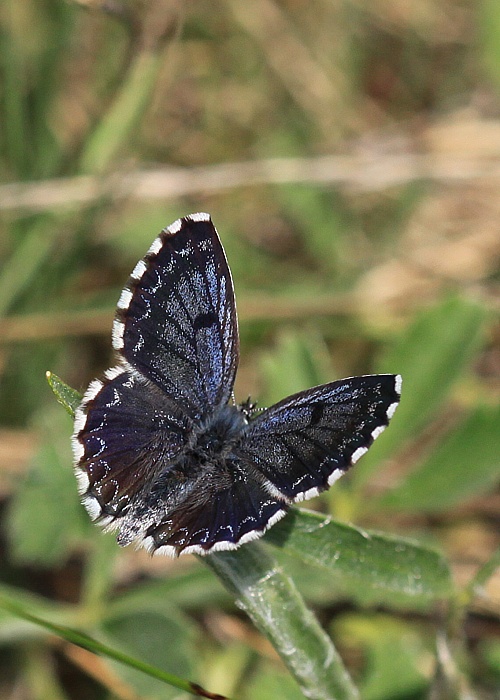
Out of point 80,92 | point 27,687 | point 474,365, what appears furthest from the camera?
point 80,92

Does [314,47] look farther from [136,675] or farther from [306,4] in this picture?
[136,675]

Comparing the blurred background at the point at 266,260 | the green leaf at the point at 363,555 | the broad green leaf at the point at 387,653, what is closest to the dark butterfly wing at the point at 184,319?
the green leaf at the point at 363,555

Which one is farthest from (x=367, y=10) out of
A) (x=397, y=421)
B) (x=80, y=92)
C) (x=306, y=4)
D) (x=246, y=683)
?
(x=246, y=683)

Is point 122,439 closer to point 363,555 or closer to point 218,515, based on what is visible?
point 218,515

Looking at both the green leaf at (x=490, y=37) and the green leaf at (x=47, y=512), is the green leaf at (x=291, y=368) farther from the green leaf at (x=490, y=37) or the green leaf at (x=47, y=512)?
the green leaf at (x=490, y=37)

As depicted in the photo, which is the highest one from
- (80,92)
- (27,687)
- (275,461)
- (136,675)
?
(80,92)

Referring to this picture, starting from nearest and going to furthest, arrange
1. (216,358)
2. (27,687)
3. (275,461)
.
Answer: (275,461) < (216,358) < (27,687)

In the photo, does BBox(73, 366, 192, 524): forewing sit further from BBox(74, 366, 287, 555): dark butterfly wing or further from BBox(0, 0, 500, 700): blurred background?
BBox(0, 0, 500, 700): blurred background

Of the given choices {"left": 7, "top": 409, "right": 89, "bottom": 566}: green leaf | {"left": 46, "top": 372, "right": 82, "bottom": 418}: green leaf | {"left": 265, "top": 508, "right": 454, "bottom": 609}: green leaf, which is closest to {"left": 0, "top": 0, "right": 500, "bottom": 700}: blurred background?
{"left": 7, "top": 409, "right": 89, "bottom": 566}: green leaf
